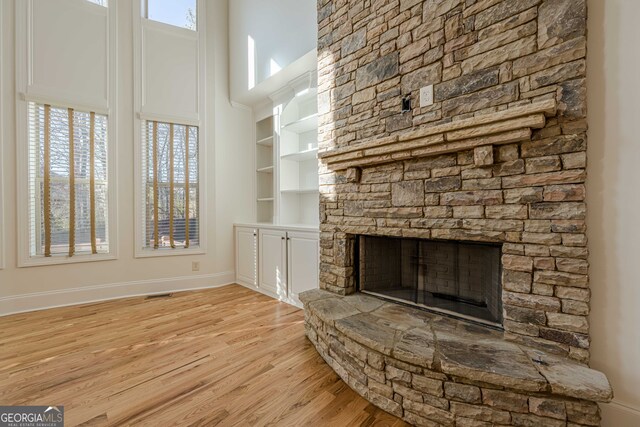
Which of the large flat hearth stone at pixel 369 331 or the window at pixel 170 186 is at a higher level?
the window at pixel 170 186

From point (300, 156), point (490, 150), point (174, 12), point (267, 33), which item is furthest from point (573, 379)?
point (174, 12)

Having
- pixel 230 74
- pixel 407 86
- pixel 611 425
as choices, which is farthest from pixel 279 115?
pixel 611 425

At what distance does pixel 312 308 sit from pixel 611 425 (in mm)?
1643

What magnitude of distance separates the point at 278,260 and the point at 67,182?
99.3 inches

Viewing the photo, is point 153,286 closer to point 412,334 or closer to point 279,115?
point 279,115

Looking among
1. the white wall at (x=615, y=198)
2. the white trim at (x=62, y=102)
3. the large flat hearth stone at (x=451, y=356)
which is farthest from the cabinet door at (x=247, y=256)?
the white wall at (x=615, y=198)

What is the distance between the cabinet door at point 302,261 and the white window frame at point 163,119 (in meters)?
1.54

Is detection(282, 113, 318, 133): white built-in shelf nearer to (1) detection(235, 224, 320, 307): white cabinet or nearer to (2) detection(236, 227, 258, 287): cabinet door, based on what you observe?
(1) detection(235, 224, 320, 307): white cabinet

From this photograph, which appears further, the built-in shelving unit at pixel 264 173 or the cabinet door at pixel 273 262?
the built-in shelving unit at pixel 264 173

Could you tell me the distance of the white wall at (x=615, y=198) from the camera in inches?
50.5

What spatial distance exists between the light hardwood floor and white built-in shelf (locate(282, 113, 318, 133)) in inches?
84.1

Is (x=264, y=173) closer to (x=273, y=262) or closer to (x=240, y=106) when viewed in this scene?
(x=240, y=106)

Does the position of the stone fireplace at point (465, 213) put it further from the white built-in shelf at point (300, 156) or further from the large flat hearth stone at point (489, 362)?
the white built-in shelf at point (300, 156)

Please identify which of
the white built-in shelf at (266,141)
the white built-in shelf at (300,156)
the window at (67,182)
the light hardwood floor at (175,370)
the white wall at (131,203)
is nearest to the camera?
the light hardwood floor at (175,370)
